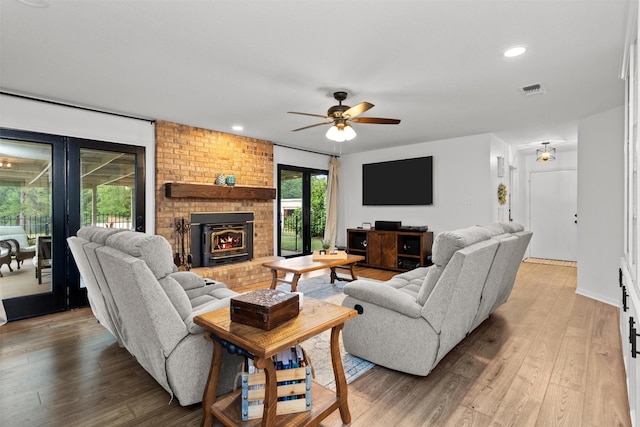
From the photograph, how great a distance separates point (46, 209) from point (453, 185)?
228 inches

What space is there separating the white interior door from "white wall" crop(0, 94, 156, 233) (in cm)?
734

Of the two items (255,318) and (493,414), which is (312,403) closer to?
(255,318)

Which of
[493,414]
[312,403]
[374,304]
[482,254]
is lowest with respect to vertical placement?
[493,414]

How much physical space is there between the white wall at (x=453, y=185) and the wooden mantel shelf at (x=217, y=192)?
2471mm

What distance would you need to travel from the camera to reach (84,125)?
3.80m

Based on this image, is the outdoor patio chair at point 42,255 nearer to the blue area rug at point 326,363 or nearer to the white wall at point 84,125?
the white wall at point 84,125

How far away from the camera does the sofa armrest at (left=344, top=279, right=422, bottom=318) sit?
212cm

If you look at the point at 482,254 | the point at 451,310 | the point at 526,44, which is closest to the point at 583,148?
the point at 526,44

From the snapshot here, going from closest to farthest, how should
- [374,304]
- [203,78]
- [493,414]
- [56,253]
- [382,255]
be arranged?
[493,414]
[374,304]
[203,78]
[56,253]
[382,255]

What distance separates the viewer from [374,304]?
232 cm

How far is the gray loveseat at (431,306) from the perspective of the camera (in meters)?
2.05

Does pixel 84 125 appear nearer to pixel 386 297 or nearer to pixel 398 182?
pixel 386 297

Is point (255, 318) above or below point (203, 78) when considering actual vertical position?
below

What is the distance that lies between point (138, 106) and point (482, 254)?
3.92m
